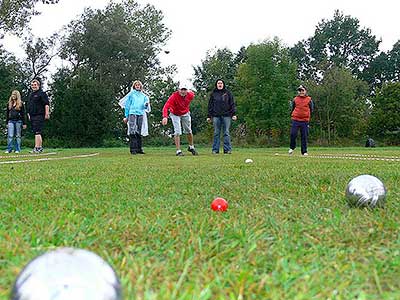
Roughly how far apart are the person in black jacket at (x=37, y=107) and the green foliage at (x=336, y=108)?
2640 centimetres

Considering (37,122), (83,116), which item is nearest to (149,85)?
(83,116)

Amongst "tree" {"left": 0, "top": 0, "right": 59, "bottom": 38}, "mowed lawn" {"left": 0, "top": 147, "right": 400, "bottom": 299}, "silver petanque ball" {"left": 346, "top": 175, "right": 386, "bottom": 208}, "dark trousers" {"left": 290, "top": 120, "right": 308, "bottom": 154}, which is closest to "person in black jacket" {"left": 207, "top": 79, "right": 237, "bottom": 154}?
"dark trousers" {"left": 290, "top": 120, "right": 308, "bottom": 154}

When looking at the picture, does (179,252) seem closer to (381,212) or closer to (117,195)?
(381,212)

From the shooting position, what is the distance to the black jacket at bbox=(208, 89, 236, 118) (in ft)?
41.4

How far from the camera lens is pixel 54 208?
292 cm

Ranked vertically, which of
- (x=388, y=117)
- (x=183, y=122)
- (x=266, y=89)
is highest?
(x=266, y=89)

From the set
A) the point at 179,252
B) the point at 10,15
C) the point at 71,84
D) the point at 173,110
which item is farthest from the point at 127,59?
the point at 179,252

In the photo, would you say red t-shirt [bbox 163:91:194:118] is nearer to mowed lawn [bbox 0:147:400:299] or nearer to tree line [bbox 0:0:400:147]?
mowed lawn [bbox 0:147:400:299]

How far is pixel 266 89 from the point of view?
112 ft

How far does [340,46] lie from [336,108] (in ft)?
93.7

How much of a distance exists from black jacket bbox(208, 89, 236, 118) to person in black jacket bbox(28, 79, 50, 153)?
4.11m

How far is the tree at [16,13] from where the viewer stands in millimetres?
26125

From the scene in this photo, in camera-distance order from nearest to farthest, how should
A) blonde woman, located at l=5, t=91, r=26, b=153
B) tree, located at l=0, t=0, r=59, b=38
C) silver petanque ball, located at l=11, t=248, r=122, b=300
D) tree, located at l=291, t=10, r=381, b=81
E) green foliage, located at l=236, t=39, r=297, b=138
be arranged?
silver petanque ball, located at l=11, t=248, r=122, b=300, blonde woman, located at l=5, t=91, r=26, b=153, tree, located at l=0, t=0, r=59, b=38, green foliage, located at l=236, t=39, r=297, b=138, tree, located at l=291, t=10, r=381, b=81

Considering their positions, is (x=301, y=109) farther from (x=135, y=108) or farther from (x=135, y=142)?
(x=135, y=142)
